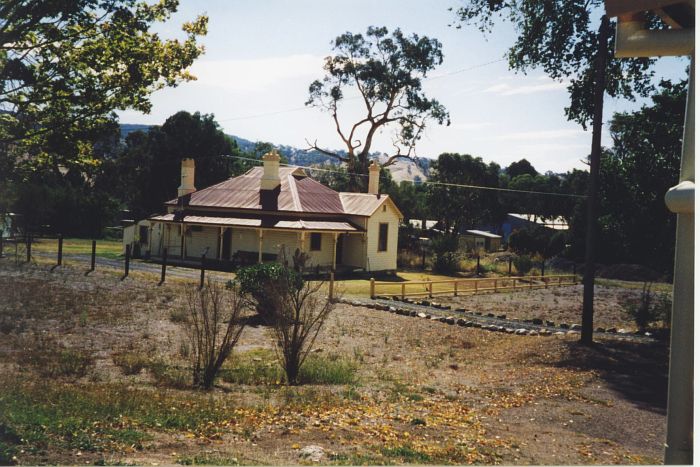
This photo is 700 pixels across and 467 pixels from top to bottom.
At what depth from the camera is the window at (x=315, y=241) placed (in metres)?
30.6

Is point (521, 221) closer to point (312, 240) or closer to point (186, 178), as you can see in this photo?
point (312, 240)

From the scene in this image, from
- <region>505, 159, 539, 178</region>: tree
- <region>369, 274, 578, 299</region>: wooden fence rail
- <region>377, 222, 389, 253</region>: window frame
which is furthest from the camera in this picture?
<region>505, 159, 539, 178</region>: tree

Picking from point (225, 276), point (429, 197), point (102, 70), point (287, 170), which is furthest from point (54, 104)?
point (429, 197)

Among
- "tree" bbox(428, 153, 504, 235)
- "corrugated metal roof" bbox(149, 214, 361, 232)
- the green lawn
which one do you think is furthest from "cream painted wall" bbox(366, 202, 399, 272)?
"tree" bbox(428, 153, 504, 235)

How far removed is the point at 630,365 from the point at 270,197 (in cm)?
2222

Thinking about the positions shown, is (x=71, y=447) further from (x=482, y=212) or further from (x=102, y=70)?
(x=482, y=212)

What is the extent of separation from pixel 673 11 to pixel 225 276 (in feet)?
74.1

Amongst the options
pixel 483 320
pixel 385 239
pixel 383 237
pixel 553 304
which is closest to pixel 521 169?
pixel 385 239

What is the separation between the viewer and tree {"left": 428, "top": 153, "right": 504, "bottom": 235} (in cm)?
5059

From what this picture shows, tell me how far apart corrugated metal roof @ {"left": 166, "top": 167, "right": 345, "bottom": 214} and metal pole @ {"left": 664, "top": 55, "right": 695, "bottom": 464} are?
26.8 m

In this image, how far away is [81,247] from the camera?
33188mm

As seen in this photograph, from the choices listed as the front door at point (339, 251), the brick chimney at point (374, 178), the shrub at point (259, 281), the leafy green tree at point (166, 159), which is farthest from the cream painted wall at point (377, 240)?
the shrub at point (259, 281)

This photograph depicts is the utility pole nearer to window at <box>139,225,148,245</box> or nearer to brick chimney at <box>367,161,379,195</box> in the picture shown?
brick chimney at <box>367,161,379,195</box>

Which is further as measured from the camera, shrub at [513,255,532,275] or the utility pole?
shrub at [513,255,532,275]
